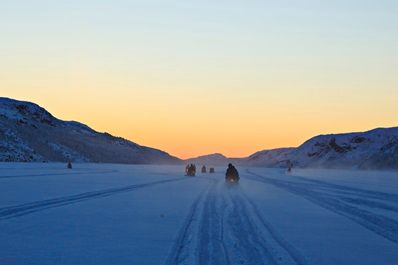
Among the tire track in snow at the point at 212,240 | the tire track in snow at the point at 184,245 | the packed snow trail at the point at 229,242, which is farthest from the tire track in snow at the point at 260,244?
the tire track in snow at the point at 184,245

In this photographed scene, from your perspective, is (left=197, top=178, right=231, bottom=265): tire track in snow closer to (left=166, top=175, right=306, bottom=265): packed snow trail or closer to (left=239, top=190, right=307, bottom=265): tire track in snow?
(left=166, top=175, right=306, bottom=265): packed snow trail

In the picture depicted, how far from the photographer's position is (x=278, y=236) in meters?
12.3

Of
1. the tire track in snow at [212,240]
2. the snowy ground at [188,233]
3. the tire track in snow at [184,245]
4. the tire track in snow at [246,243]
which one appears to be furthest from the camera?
the snowy ground at [188,233]

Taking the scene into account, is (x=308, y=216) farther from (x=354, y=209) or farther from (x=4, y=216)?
(x=4, y=216)

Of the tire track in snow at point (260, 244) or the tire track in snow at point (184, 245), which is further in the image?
the tire track in snow at point (260, 244)

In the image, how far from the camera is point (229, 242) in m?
11.1

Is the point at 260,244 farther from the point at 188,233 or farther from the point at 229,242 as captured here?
the point at 188,233

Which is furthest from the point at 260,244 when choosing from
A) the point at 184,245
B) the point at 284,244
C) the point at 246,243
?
the point at 184,245

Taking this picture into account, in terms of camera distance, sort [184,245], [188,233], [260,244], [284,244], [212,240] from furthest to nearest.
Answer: [188,233], [212,240], [284,244], [260,244], [184,245]

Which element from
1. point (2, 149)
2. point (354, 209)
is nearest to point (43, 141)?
point (2, 149)

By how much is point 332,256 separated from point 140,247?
149 inches

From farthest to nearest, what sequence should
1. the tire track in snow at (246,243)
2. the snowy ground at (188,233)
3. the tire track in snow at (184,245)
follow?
the snowy ground at (188,233) < the tire track in snow at (246,243) < the tire track in snow at (184,245)

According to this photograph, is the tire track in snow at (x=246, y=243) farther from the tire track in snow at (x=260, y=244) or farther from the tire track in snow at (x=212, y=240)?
the tire track in snow at (x=212, y=240)

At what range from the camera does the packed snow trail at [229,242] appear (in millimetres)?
9385
